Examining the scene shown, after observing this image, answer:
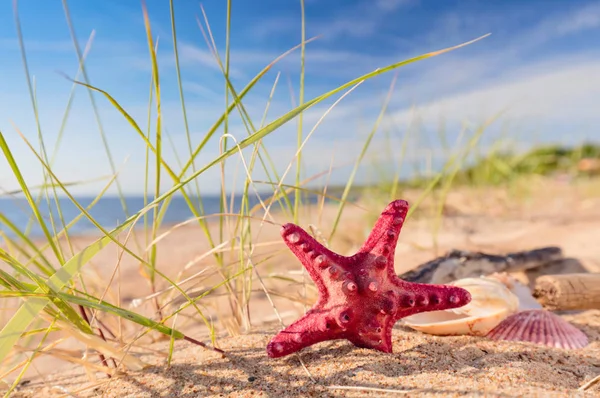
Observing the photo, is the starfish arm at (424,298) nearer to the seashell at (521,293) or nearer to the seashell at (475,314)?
the seashell at (475,314)

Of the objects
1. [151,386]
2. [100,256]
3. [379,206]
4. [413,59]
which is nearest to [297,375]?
[151,386]

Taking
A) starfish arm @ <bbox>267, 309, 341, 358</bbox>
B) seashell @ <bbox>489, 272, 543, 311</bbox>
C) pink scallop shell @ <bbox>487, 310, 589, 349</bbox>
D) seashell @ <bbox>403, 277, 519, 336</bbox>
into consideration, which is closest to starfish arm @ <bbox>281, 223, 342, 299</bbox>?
starfish arm @ <bbox>267, 309, 341, 358</bbox>

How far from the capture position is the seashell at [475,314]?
6.50ft

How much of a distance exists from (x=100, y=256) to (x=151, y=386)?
6118 mm

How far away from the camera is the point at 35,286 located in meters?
1.59

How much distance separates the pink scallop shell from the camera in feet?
6.64

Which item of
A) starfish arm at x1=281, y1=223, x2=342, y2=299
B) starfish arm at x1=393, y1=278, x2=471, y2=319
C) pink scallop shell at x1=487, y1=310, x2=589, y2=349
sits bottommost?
pink scallop shell at x1=487, y1=310, x2=589, y2=349

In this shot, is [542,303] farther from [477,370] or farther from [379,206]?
[379,206]

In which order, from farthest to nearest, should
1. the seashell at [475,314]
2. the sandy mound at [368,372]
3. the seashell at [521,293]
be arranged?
the seashell at [521,293] → the seashell at [475,314] → the sandy mound at [368,372]

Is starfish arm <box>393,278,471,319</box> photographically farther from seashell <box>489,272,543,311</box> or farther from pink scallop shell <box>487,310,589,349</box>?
seashell <box>489,272,543,311</box>

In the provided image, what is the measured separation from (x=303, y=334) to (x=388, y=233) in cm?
50

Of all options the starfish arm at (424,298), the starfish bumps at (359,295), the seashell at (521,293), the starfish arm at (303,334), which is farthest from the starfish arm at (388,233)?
the seashell at (521,293)

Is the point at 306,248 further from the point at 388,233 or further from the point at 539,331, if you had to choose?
the point at 539,331

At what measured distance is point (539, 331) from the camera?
2.08 meters
